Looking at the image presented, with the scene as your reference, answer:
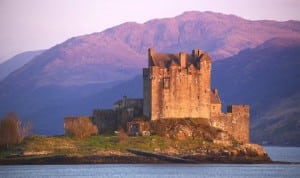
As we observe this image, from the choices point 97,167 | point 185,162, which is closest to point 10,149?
point 97,167

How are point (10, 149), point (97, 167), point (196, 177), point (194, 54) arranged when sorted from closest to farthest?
point (196, 177)
point (97, 167)
point (10, 149)
point (194, 54)

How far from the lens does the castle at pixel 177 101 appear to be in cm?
12812

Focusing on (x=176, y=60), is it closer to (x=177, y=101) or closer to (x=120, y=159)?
(x=177, y=101)

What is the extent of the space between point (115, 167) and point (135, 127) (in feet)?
41.5

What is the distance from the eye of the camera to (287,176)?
10706 centimetres

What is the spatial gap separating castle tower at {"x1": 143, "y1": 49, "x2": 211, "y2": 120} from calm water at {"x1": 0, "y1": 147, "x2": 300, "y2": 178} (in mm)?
11127

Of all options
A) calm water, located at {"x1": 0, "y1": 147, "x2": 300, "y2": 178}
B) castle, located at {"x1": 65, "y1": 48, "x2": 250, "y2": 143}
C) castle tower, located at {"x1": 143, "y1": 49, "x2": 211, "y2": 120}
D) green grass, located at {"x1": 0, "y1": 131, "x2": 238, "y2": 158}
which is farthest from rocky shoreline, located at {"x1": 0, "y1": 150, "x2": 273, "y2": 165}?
castle tower, located at {"x1": 143, "y1": 49, "x2": 211, "y2": 120}

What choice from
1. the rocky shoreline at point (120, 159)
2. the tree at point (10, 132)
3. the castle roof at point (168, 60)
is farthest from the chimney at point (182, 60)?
the tree at point (10, 132)

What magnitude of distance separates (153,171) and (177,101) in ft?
68.0

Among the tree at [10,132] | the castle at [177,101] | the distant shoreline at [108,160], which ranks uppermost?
the castle at [177,101]

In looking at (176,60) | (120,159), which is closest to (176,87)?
(176,60)

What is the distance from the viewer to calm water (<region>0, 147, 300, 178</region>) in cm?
10606

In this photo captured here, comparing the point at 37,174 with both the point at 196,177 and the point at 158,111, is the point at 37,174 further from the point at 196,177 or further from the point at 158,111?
the point at 158,111

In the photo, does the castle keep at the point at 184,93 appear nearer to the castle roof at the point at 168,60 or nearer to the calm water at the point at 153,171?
the castle roof at the point at 168,60
